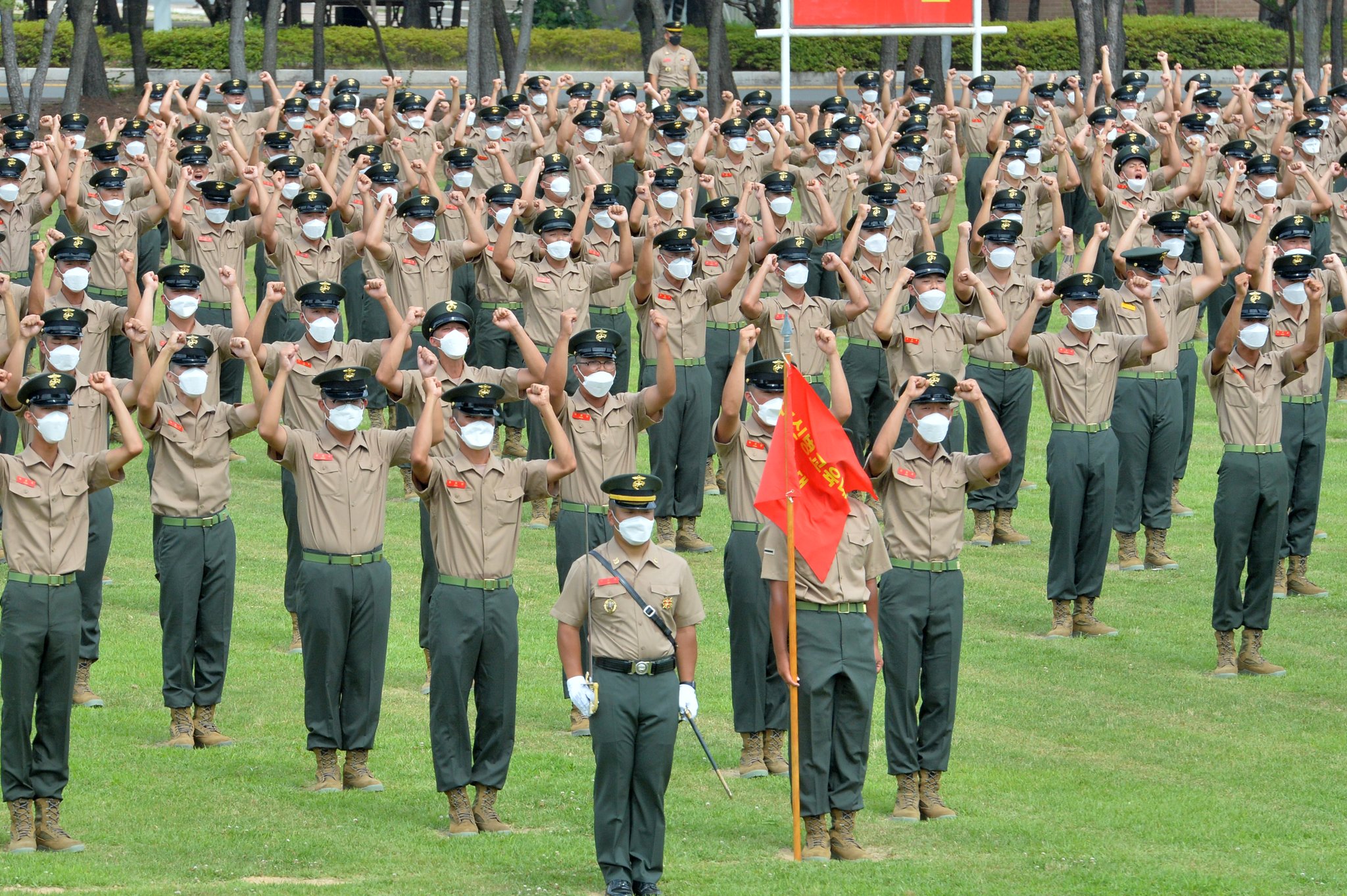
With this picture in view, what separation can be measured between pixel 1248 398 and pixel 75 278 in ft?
30.2

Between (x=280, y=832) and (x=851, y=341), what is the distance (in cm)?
833

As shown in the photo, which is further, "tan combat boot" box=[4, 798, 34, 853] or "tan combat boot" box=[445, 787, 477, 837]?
"tan combat boot" box=[445, 787, 477, 837]

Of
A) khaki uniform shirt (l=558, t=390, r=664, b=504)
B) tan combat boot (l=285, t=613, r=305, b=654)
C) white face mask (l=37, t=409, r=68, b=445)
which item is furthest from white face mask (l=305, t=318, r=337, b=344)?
white face mask (l=37, t=409, r=68, b=445)

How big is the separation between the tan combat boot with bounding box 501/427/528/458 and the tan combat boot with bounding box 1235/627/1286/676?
743cm

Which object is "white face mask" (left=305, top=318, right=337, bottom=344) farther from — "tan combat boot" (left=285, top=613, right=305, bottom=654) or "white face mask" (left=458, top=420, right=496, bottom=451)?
"white face mask" (left=458, top=420, right=496, bottom=451)

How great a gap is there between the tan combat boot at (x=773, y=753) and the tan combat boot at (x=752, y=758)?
1.2 inches

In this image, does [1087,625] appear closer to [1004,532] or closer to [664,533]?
[1004,532]

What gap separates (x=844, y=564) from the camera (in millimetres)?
11961

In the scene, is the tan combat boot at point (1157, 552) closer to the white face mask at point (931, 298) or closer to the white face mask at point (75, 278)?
the white face mask at point (931, 298)

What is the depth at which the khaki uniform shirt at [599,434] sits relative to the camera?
1424 centimetres

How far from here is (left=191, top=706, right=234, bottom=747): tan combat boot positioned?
14.0 metres

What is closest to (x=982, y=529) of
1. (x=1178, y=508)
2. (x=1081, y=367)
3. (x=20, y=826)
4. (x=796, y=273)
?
(x=1178, y=508)

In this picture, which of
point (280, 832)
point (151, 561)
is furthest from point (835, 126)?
point (280, 832)

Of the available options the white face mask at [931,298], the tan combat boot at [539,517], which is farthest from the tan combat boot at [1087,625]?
the tan combat boot at [539,517]
